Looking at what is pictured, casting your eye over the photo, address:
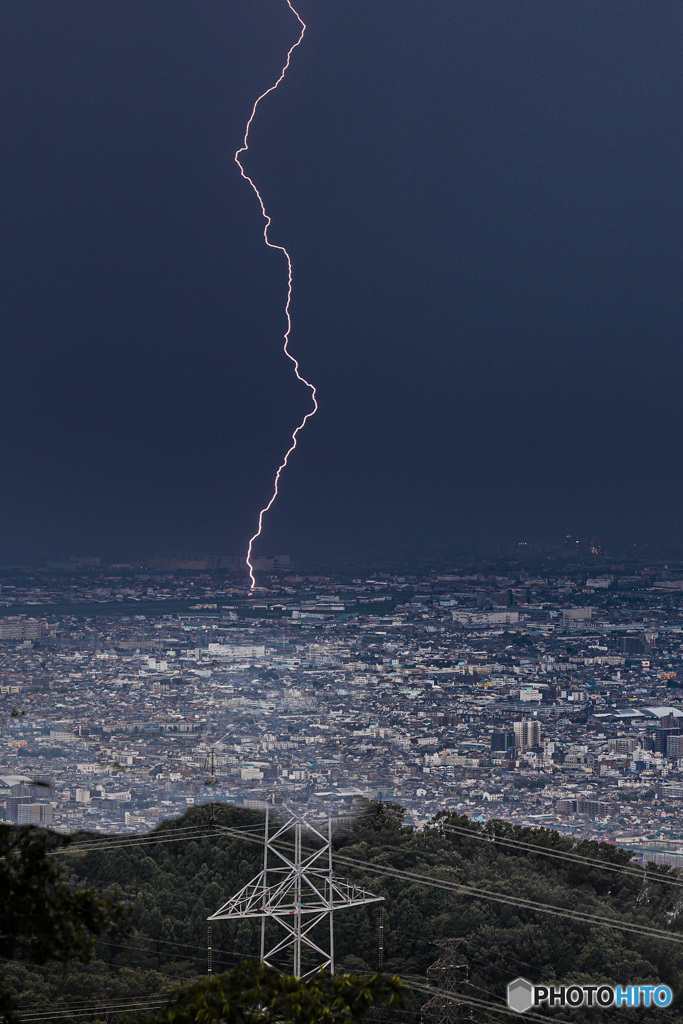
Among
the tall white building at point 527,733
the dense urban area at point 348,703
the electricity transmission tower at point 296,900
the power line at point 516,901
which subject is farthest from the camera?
the tall white building at point 527,733

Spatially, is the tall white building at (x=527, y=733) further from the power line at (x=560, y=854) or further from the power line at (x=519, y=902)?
the power line at (x=519, y=902)

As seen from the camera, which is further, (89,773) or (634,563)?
(634,563)

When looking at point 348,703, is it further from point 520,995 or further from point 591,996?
point 591,996

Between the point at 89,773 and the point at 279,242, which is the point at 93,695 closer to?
the point at 89,773

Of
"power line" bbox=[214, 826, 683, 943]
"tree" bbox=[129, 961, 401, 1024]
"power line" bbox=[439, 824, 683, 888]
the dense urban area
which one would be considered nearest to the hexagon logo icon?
"power line" bbox=[214, 826, 683, 943]

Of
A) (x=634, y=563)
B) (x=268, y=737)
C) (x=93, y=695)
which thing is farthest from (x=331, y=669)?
(x=634, y=563)

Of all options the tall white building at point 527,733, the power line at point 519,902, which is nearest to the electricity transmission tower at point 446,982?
the power line at point 519,902

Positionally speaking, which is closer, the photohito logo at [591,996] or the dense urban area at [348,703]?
the photohito logo at [591,996]
